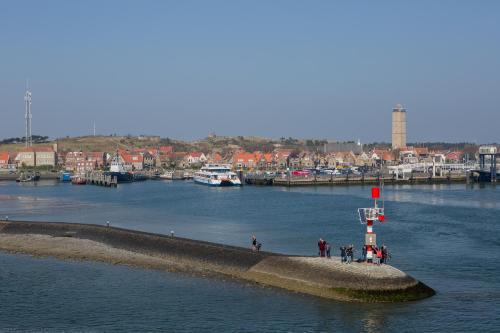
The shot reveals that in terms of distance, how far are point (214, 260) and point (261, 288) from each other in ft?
16.3

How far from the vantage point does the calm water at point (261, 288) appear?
25469 mm

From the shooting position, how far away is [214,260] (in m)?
34.4

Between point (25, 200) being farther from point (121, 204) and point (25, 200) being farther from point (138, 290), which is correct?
point (138, 290)

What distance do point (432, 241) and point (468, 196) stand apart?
42.9 m

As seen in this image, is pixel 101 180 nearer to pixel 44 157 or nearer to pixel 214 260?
pixel 44 157

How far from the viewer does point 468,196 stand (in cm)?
8475

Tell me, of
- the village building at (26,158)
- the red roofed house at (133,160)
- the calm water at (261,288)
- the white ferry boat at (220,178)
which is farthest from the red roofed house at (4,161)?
the calm water at (261,288)

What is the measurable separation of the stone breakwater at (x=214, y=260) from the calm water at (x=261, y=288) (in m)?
0.69

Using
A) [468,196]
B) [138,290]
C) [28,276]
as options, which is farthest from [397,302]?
[468,196]

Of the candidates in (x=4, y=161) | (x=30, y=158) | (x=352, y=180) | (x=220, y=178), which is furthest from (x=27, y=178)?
(x=352, y=180)

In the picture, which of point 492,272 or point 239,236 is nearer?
point 492,272

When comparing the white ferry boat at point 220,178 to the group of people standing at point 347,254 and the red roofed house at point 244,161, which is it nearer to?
the red roofed house at point 244,161

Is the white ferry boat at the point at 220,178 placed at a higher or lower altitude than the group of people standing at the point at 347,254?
higher

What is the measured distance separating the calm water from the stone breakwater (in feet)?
2.26
